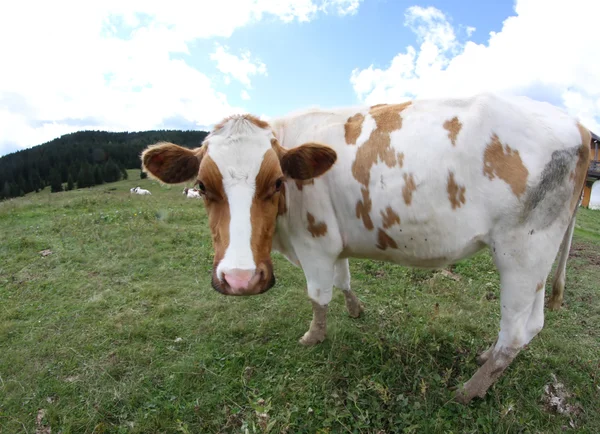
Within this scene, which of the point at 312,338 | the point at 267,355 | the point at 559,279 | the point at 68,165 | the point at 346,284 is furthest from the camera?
the point at 68,165

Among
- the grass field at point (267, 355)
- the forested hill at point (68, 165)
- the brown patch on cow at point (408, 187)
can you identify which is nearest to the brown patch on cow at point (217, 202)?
the grass field at point (267, 355)

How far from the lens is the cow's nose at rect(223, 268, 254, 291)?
241 centimetres

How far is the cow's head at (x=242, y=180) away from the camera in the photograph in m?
2.50

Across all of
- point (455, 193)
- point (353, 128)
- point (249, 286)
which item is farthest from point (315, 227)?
point (455, 193)

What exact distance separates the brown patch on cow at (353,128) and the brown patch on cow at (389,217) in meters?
0.73

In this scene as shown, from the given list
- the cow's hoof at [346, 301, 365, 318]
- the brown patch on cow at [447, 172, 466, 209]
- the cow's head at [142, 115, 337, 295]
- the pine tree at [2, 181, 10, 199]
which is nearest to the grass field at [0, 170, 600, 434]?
the cow's hoof at [346, 301, 365, 318]

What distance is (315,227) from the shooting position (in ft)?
11.3

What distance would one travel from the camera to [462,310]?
189 inches

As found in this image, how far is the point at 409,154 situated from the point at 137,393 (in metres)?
3.39

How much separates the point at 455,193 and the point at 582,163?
1.09m

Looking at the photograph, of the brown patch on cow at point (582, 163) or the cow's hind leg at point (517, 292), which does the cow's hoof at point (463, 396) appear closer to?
the cow's hind leg at point (517, 292)

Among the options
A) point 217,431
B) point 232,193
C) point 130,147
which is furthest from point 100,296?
point 130,147

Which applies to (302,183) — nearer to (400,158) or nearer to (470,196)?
(400,158)

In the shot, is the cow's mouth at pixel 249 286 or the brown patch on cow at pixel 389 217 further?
the brown patch on cow at pixel 389 217
